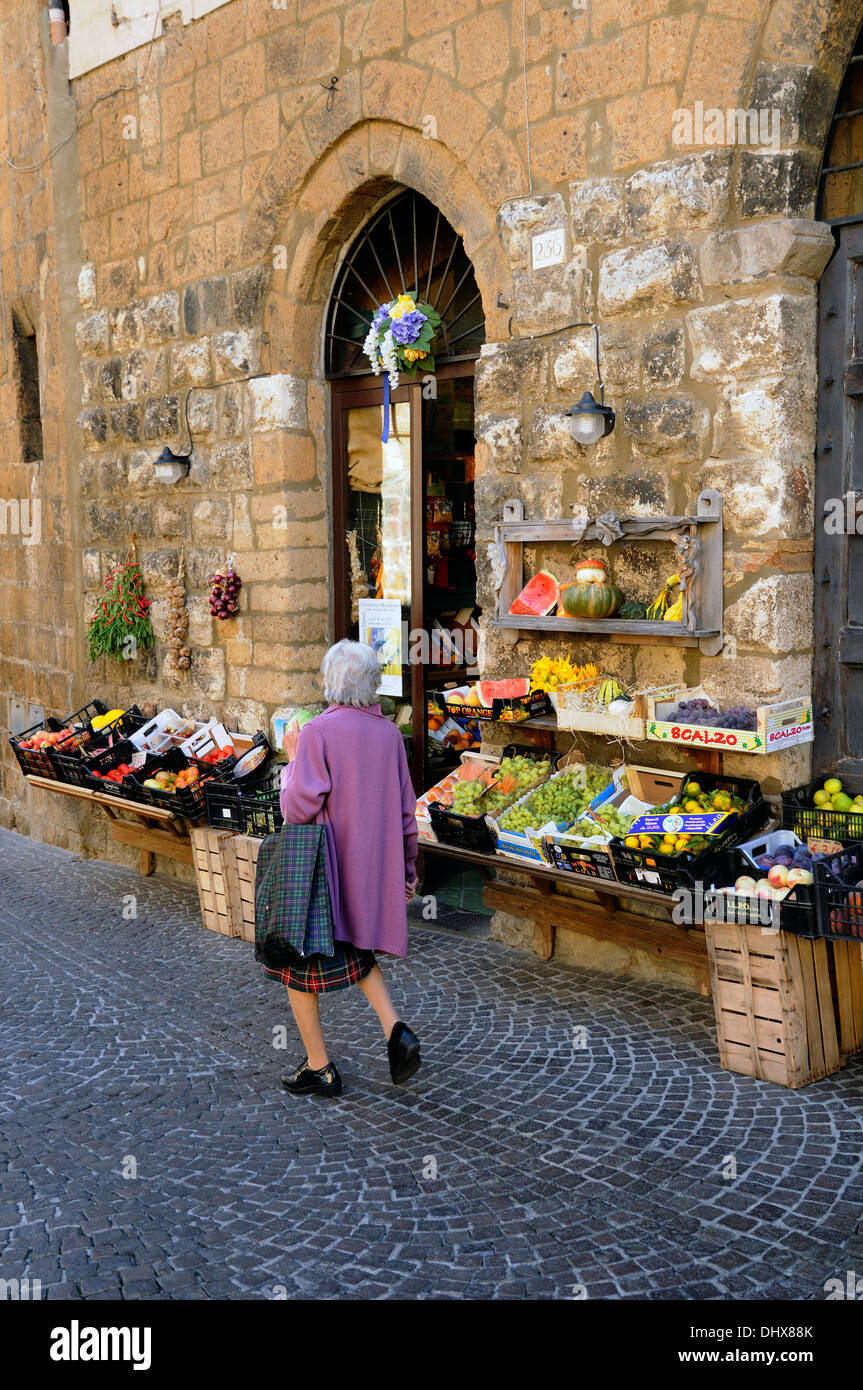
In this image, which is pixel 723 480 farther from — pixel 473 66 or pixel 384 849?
pixel 473 66

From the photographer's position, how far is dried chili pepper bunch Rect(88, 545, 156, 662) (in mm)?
8383

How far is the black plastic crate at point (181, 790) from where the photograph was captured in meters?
6.81

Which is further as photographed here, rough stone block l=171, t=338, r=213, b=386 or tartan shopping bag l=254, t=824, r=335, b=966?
rough stone block l=171, t=338, r=213, b=386

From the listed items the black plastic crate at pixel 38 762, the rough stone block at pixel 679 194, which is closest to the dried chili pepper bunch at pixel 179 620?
the black plastic crate at pixel 38 762

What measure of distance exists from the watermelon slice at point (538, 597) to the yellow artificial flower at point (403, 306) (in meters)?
1.81

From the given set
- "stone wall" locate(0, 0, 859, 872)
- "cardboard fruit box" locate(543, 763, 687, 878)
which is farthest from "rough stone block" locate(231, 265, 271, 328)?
"cardboard fruit box" locate(543, 763, 687, 878)

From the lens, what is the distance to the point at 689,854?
14.7 feet

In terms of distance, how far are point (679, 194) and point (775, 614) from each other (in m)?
1.77

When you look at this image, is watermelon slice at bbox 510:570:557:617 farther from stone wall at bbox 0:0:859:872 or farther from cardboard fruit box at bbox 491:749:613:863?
cardboard fruit box at bbox 491:749:613:863

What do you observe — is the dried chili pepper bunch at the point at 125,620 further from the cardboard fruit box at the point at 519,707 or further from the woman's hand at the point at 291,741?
the woman's hand at the point at 291,741

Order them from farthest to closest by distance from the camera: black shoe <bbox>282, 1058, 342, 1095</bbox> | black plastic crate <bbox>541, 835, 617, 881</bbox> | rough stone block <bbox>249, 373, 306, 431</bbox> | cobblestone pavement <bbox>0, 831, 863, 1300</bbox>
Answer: rough stone block <bbox>249, 373, 306, 431</bbox>, black plastic crate <bbox>541, 835, 617, 881</bbox>, black shoe <bbox>282, 1058, 342, 1095</bbox>, cobblestone pavement <bbox>0, 831, 863, 1300</bbox>

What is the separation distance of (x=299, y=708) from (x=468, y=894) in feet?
4.98

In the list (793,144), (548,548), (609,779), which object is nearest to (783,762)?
(609,779)

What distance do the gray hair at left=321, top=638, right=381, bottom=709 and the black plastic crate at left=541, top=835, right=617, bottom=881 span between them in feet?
3.64
